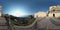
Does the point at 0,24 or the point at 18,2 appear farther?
the point at 18,2

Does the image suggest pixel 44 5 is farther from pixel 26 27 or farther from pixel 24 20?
pixel 26 27

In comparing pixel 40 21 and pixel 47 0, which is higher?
pixel 47 0

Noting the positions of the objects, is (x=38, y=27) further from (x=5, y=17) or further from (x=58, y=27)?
(x=5, y=17)

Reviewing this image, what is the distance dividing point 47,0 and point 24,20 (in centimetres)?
142

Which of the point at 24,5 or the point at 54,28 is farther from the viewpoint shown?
the point at 24,5

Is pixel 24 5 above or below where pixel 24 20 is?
above

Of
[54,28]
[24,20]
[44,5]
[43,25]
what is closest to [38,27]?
[43,25]

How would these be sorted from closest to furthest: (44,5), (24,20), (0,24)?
(0,24), (24,20), (44,5)

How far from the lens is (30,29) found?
9.42 ft

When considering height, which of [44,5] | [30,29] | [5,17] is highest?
[44,5]

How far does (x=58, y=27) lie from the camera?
287cm

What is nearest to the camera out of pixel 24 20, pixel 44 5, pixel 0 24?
pixel 0 24

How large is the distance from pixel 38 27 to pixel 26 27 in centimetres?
24

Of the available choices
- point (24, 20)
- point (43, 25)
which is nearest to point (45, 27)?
point (43, 25)
